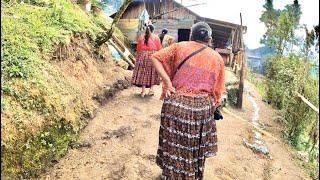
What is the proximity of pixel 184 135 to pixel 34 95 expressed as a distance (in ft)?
7.26

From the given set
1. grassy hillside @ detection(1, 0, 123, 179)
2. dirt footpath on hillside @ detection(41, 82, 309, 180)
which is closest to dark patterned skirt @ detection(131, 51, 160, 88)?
→ dirt footpath on hillside @ detection(41, 82, 309, 180)

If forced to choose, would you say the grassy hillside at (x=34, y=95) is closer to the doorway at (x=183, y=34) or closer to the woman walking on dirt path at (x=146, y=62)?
the woman walking on dirt path at (x=146, y=62)

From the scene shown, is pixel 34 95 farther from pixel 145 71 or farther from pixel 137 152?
pixel 145 71

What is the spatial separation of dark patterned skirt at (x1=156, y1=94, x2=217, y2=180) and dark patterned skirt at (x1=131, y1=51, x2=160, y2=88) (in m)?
4.24

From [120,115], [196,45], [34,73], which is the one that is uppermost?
[196,45]

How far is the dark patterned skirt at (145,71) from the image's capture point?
8562mm

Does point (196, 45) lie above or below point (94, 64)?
above

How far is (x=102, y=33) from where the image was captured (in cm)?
888

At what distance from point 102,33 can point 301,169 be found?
545cm

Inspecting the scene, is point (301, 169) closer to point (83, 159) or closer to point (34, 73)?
point (83, 159)

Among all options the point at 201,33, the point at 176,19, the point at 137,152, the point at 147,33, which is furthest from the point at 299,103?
the point at 176,19

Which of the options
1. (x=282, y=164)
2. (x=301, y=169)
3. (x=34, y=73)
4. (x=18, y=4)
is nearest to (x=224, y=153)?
(x=282, y=164)

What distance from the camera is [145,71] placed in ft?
28.2

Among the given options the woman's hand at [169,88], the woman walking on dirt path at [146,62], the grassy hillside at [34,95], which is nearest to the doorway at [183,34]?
the woman walking on dirt path at [146,62]
